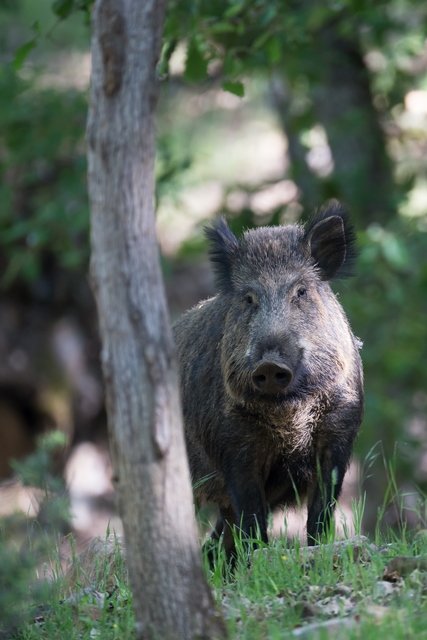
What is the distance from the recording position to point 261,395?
5.66 meters

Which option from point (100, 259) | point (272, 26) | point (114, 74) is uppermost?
point (272, 26)

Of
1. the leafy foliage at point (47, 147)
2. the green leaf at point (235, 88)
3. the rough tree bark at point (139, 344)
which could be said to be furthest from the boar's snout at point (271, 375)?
the leafy foliage at point (47, 147)

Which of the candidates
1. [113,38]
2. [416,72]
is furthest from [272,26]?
[416,72]

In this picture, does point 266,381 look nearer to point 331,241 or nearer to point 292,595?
point 331,241

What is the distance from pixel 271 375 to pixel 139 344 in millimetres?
1905

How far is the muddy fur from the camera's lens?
5688 mm

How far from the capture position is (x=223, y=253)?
634cm

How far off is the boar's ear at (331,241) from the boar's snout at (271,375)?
3.24 feet

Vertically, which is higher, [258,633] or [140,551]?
[140,551]

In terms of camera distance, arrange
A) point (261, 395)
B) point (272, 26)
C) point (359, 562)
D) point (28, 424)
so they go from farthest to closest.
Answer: point (28, 424) < point (272, 26) < point (261, 395) < point (359, 562)

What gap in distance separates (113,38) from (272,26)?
12.0 feet

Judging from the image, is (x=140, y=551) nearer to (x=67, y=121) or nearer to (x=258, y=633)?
(x=258, y=633)

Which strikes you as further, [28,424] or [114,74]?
[28,424]

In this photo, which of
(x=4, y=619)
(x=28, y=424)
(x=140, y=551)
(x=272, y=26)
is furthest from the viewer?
(x=28, y=424)
